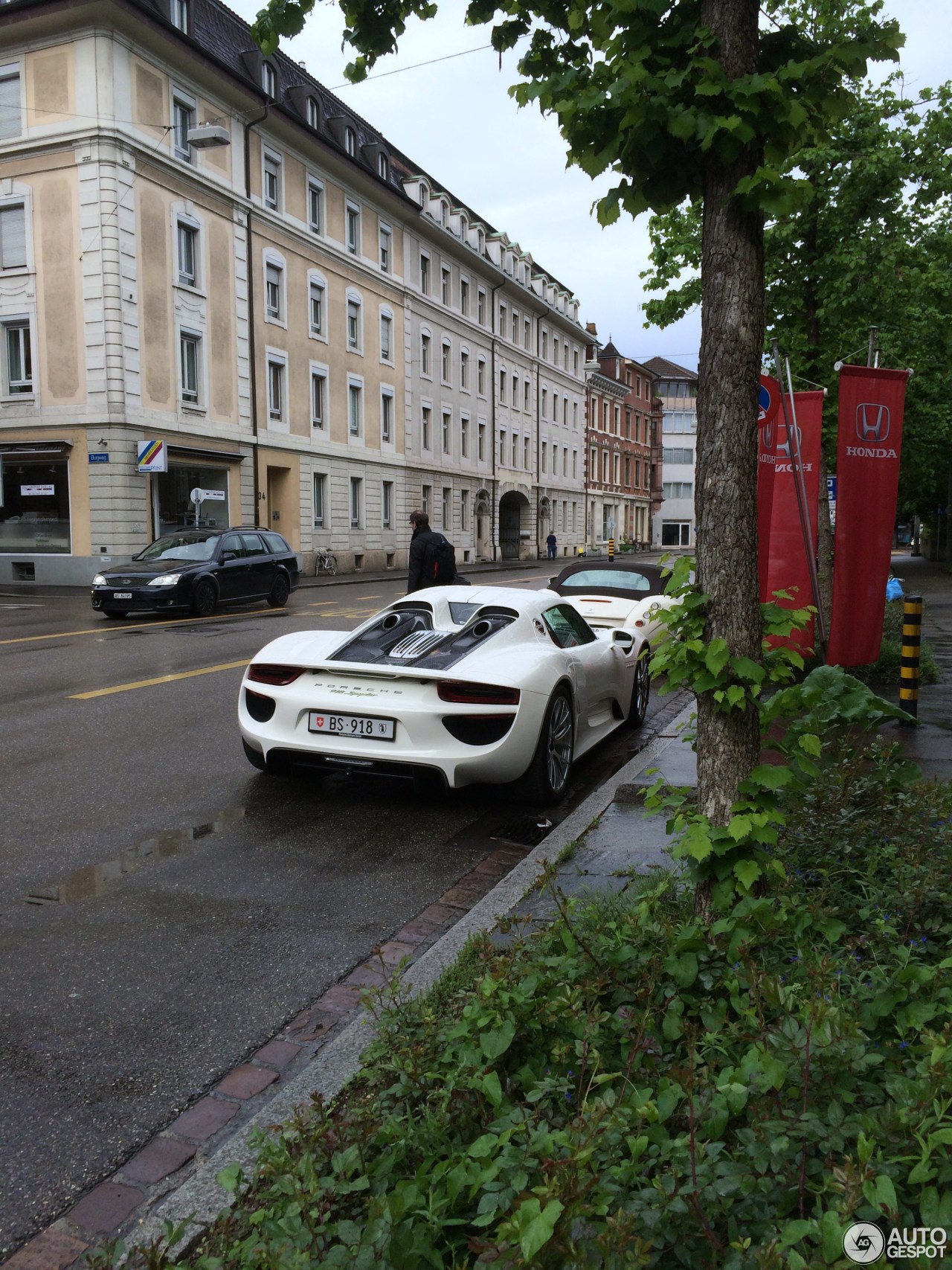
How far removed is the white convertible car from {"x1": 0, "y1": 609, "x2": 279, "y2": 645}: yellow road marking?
9148 millimetres

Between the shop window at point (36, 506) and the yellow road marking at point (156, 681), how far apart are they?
16.5 meters

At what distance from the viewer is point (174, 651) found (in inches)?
498

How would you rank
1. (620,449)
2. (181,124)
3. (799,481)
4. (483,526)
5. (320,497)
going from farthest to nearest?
(620,449)
(483,526)
(320,497)
(181,124)
(799,481)

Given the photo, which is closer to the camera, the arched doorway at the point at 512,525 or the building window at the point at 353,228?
the building window at the point at 353,228

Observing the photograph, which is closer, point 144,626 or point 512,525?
point 144,626

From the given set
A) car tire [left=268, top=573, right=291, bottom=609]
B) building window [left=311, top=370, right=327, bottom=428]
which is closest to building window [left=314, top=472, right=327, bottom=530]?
building window [left=311, top=370, right=327, bottom=428]

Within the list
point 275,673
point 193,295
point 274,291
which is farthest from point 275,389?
point 275,673

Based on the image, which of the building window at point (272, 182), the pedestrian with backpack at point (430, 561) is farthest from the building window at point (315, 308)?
the pedestrian with backpack at point (430, 561)

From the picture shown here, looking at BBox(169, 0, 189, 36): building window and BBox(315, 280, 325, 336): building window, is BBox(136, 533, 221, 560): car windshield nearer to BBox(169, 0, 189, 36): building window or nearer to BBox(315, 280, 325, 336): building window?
A: BBox(169, 0, 189, 36): building window

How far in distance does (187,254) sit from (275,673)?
25.8 meters

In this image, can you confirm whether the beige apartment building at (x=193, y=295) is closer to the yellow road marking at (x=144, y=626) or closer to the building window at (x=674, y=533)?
the yellow road marking at (x=144, y=626)

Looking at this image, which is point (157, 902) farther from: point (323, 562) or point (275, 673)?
point (323, 562)

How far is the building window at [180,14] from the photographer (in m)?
26.6

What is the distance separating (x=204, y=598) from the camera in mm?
17938
